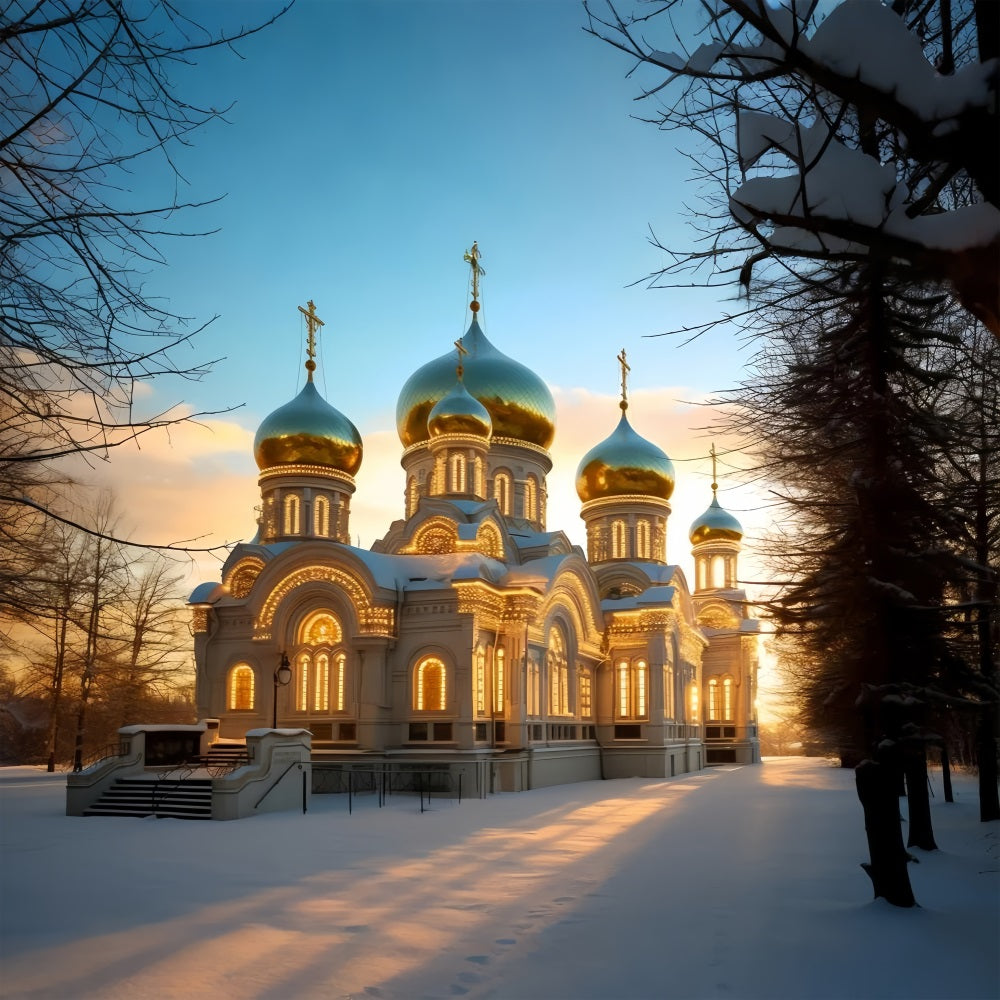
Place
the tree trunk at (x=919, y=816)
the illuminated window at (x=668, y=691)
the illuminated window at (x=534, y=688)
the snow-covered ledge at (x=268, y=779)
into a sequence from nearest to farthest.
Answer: the tree trunk at (x=919, y=816), the snow-covered ledge at (x=268, y=779), the illuminated window at (x=534, y=688), the illuminated window at (x=668, y=691)

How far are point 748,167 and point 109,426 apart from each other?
4321 millimetres

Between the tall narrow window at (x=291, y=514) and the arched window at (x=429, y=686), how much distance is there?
823 centimetres

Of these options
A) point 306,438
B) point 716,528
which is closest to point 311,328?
point 306,438

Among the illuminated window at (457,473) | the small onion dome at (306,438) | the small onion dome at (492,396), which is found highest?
the small onion dome at (492,396)

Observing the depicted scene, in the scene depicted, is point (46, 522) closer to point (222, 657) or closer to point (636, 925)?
point (636, 925)

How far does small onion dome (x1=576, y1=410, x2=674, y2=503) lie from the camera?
36.7 metres

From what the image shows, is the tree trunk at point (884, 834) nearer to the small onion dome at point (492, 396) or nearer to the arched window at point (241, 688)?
the arched window at point (241, 688)

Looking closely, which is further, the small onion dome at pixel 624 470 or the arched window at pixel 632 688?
the small onion dome at pixel 624 470

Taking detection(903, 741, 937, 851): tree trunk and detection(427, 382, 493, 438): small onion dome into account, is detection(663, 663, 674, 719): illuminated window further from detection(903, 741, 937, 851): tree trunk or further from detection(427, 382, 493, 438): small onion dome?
detection(903, 741, 937, 851): tree trunk

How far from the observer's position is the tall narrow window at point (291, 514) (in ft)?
98.0

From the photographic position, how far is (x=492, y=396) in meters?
33.2

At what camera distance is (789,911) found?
872 centimetres

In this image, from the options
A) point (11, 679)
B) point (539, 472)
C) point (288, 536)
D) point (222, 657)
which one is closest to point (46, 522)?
point (11, 679)

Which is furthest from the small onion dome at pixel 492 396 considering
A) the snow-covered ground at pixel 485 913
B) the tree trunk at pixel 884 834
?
the tree trunk at pixel 884 834
